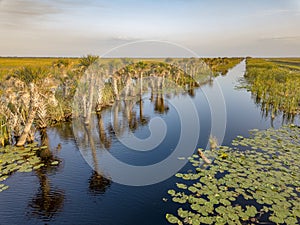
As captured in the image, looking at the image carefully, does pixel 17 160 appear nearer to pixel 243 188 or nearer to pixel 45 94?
pixel 45 94

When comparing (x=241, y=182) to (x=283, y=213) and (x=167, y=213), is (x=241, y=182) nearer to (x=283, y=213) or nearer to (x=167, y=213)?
(x=283, y=213)

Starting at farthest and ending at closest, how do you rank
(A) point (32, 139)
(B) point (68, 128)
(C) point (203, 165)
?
(B) point (68, 128) → (A) point (32, 139) → (C) point (203, 165)

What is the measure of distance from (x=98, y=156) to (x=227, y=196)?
934 centimetres

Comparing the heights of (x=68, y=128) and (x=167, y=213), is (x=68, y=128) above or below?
above

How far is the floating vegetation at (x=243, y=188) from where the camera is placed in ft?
33.7

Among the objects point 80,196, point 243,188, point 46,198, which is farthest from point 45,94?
point 243,188

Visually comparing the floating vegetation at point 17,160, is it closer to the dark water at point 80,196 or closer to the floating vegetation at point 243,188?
the dark water at point 80,196

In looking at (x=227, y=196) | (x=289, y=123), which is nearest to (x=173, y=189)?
(x=227, y=196)

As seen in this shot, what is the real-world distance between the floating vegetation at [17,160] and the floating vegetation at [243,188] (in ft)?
30.3

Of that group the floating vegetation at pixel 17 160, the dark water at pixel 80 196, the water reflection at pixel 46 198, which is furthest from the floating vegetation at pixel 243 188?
the floating vegetation at pixel 17 160

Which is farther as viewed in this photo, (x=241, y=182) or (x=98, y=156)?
(x=98, y=156)

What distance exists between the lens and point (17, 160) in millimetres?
15727

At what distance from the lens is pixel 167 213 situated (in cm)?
1086

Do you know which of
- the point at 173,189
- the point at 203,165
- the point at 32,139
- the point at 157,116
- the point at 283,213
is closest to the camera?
the point at 283,213
